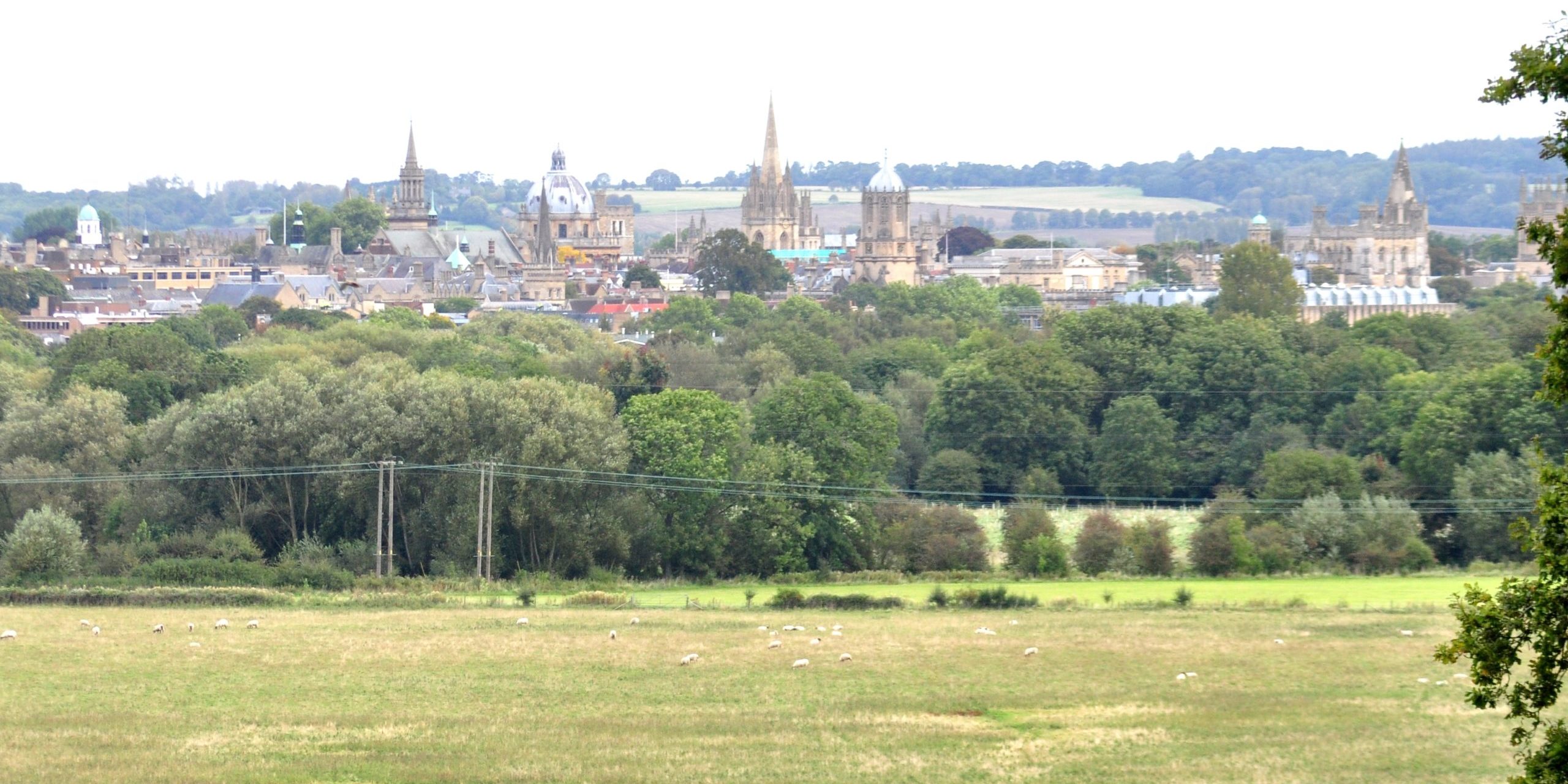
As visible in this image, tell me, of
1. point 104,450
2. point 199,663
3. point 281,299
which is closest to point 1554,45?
point 199,663

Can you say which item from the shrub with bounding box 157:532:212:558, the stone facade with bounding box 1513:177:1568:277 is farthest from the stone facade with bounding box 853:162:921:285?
the shrub with bounding box 157:532:212:558

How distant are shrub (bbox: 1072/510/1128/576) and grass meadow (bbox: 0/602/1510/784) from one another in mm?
8704

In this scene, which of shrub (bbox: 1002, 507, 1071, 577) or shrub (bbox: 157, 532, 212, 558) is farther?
shrub (bbox: 1002, 507, 1071, 577)

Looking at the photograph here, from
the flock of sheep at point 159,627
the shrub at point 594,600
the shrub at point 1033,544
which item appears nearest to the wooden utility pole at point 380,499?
the shrub at point 594,600

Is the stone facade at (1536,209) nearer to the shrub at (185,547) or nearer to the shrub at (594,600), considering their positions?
the shrub at (185,547)

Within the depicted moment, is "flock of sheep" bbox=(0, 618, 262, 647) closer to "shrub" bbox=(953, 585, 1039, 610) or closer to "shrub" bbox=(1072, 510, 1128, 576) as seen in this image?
"shrub" bbox=(953, 585, 1039, 610)

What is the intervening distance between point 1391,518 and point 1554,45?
34.1 metres

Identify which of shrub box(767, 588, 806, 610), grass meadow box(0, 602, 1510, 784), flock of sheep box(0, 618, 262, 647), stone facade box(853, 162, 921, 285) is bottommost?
shrub box(767, 588, 806, 610)

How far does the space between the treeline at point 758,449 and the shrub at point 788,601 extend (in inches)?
282

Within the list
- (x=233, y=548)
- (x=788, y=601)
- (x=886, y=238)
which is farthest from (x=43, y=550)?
(x=886, y=238)

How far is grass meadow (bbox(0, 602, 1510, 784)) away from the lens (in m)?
22.7

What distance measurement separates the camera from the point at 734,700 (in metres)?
26.6

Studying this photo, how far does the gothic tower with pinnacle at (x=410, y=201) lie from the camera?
617ft

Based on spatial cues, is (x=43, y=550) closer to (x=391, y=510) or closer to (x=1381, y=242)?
(x=391, y=510)
